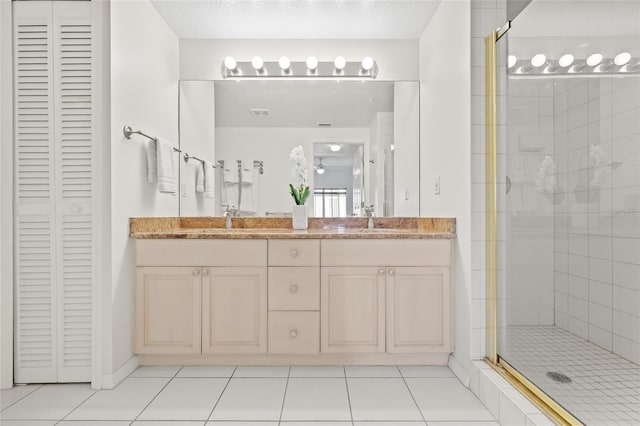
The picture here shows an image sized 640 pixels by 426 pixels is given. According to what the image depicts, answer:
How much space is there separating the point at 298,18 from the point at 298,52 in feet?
0.88

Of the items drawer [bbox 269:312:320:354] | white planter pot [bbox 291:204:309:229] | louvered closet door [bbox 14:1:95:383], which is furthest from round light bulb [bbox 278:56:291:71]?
drawer [bbox 269:312:320:354]

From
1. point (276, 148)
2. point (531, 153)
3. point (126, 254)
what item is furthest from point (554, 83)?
point (126, 254)

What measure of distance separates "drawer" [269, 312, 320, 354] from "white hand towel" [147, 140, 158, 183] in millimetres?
1056

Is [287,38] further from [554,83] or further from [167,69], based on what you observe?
[554,83]

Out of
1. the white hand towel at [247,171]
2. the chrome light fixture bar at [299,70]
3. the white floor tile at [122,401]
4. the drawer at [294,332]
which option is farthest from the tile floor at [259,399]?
the chrome light fixture bar at [299,70]

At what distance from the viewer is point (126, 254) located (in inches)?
82.3

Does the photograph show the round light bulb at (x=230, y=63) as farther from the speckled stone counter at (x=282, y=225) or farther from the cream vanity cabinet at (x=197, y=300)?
the cream vanity cabinet at (x=197, y=300)

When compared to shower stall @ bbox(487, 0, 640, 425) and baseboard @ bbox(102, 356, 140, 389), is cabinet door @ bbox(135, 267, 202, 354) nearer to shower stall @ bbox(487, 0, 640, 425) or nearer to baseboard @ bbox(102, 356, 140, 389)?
baseboard @ bbox(102, 356, 140, 389)

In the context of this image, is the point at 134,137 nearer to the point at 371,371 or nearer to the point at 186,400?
the point at 186,400

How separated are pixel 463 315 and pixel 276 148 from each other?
1.62 metres

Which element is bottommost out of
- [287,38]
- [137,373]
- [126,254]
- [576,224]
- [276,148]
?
[137,373]

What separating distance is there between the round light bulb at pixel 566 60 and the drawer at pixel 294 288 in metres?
1.47

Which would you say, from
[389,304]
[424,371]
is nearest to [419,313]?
[389,304]

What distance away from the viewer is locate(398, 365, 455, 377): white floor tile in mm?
2074
